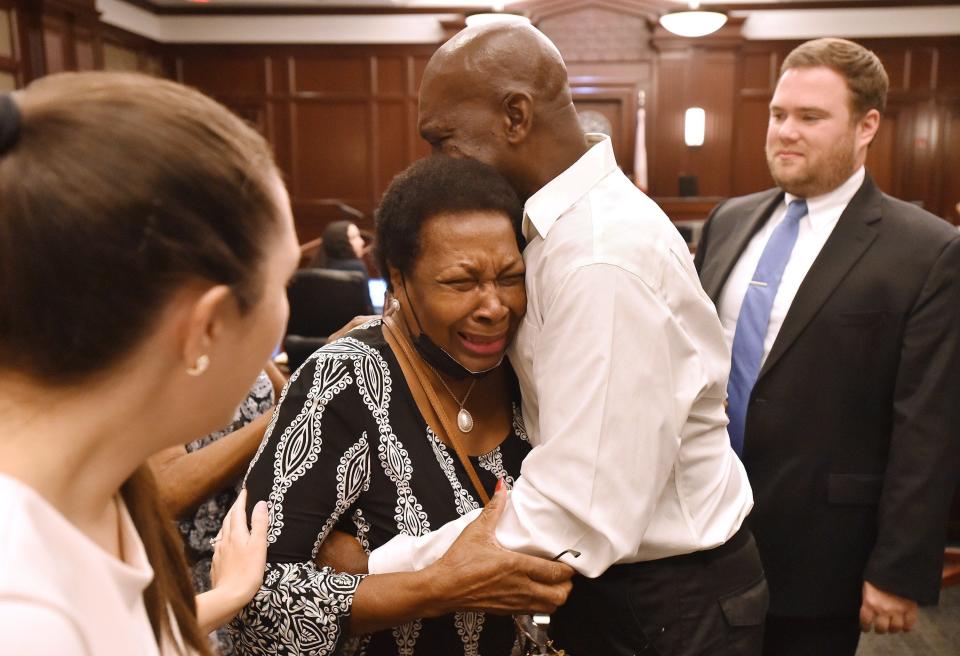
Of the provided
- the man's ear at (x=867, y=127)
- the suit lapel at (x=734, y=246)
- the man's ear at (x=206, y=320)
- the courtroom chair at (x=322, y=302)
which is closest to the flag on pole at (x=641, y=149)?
the courtroom chair at (x=322, y=302)

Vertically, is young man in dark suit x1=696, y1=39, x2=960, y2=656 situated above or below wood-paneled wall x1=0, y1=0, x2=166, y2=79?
below

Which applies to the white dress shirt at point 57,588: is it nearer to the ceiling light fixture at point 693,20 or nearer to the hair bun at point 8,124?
the hair bun at point 8,124

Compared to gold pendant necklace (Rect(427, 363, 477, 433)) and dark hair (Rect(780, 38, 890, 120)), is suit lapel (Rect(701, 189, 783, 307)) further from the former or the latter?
gold pendant necklace (Rect(427, 363, 477, 433))

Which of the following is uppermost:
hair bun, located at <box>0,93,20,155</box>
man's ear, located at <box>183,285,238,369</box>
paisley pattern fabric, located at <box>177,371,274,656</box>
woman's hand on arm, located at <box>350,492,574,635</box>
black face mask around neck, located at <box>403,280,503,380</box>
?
hair bun, located at <box>0,93,20,155</box>

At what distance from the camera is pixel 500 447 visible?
1.44m

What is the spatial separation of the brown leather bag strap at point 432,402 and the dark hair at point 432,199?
0.15 metres

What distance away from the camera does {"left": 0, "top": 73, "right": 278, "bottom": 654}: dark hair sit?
55 centimetres

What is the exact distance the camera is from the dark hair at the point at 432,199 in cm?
136

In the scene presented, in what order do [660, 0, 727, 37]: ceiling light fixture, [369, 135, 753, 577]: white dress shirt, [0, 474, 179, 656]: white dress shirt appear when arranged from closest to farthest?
[0, 474, 179, 656]: white dress shirt < [369, 135, 753, 577]: white dress shirt < [660, 0, 727, 37]: ceiling light fixture

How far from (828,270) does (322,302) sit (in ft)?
10.0

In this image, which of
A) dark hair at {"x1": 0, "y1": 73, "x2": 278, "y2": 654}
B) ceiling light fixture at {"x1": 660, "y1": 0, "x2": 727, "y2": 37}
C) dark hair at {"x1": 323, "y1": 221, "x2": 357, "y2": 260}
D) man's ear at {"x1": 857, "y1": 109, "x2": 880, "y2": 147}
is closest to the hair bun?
dark hair at {"x1": 0, "y1": 73, "x2": 278, "y2": 654}

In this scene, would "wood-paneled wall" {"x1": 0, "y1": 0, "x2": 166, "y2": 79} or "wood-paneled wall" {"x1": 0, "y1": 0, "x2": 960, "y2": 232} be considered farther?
"wood-paneled wall" {"x1": 0, "y1": 0, "x2": 960, "y2": 232}

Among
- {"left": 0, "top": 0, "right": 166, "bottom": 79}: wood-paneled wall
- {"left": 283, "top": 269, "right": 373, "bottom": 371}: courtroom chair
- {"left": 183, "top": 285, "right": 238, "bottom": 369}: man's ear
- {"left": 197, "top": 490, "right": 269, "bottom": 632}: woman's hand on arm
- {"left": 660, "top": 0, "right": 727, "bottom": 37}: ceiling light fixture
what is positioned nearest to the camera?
{"left": 183, "top": 285, "right": 238, "bottom": 369}: man's ear

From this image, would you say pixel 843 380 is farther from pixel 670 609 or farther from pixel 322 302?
pixel 322 302
